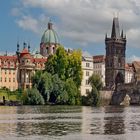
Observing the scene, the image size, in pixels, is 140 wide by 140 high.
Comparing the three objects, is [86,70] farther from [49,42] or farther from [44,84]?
[44,84]

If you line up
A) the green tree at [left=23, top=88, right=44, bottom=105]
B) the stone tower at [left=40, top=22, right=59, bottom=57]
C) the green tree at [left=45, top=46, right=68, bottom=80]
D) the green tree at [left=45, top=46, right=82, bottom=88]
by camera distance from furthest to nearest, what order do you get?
the stone tower at [left=40, top=22, right=59, bottom=57]
the green tree at [left=45, top=46, right=82, bottom=88]
the green tree at [left=45, top=46, right=68, bottom=80]
the green tree at [left=23, top=88, right=44, bottom=105]

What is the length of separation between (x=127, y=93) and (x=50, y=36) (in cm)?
5099

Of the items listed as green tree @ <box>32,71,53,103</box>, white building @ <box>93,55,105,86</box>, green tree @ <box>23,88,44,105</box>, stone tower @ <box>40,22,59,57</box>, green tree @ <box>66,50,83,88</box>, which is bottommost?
green tree @ <box>23,88,44,105</box>

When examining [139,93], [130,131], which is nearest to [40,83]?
[139,93]

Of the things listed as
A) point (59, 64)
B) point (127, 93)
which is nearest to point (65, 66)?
point (59, 64)

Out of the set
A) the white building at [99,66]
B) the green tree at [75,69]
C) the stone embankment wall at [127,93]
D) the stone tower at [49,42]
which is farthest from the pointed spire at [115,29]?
the green tree at [75,69]

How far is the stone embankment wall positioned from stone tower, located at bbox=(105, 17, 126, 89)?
106 ft

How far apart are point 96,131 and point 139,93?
99.1m

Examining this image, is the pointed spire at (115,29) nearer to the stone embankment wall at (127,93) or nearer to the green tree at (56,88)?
the stone embankment wall at (127,93)

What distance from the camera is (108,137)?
1422 inches

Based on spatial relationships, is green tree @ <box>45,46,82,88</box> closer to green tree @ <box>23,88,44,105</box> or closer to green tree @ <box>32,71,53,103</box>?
green tree @ <box>32,71,53,103</box>

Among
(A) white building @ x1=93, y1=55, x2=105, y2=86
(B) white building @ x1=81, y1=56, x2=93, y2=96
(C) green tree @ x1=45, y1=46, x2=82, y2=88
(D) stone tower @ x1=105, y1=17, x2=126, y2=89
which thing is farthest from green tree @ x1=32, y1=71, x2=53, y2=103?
(A) white building @ x1=93, y1=55, x2=105, y2=86

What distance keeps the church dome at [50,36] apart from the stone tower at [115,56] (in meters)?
17.3

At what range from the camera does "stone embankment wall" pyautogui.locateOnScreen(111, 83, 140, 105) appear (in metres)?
139
